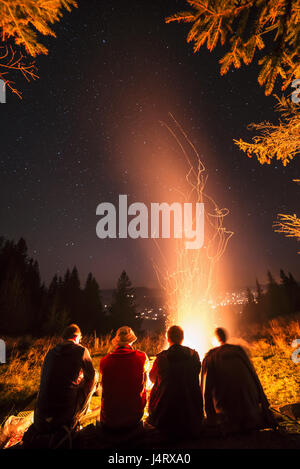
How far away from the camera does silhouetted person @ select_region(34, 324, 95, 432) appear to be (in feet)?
8.86

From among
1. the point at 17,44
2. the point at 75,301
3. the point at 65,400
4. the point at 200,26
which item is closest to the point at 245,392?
the point at 65,400

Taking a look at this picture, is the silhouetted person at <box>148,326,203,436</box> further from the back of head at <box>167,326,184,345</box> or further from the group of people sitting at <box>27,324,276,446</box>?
the back of head at <box>167,326,184,345</box>

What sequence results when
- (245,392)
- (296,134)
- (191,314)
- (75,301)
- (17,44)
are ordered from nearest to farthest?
1. (245,392)
2. (17,44)
3. (296,134)
4. (191,314)
5. (75,301)

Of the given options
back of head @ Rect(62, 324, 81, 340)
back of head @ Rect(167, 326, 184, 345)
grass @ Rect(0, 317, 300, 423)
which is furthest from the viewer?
grass @ Rect(0, 317, 300, 423)

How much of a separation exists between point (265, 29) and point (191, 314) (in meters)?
9.55

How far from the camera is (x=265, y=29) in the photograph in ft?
9.57

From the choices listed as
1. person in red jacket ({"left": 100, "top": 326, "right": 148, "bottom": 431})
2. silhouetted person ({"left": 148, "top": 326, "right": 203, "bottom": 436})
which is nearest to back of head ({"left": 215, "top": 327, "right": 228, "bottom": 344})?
A: silhouetted person ({"left": 148, "top": 326, "right": 203, "bottom": 436})

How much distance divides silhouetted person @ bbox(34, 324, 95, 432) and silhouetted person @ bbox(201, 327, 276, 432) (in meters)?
1.87

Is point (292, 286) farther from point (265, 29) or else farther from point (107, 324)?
point (265, 29)

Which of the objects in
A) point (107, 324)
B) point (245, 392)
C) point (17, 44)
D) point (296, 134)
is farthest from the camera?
point (107, 324)

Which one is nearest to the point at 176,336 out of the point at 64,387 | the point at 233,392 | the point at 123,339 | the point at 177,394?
the point at 177,394

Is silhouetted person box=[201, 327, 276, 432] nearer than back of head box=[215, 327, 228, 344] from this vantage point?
Yes

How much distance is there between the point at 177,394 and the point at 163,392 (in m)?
0.20

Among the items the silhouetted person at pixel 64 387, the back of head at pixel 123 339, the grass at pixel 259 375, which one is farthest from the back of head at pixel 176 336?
the grass at pixel 259 375
